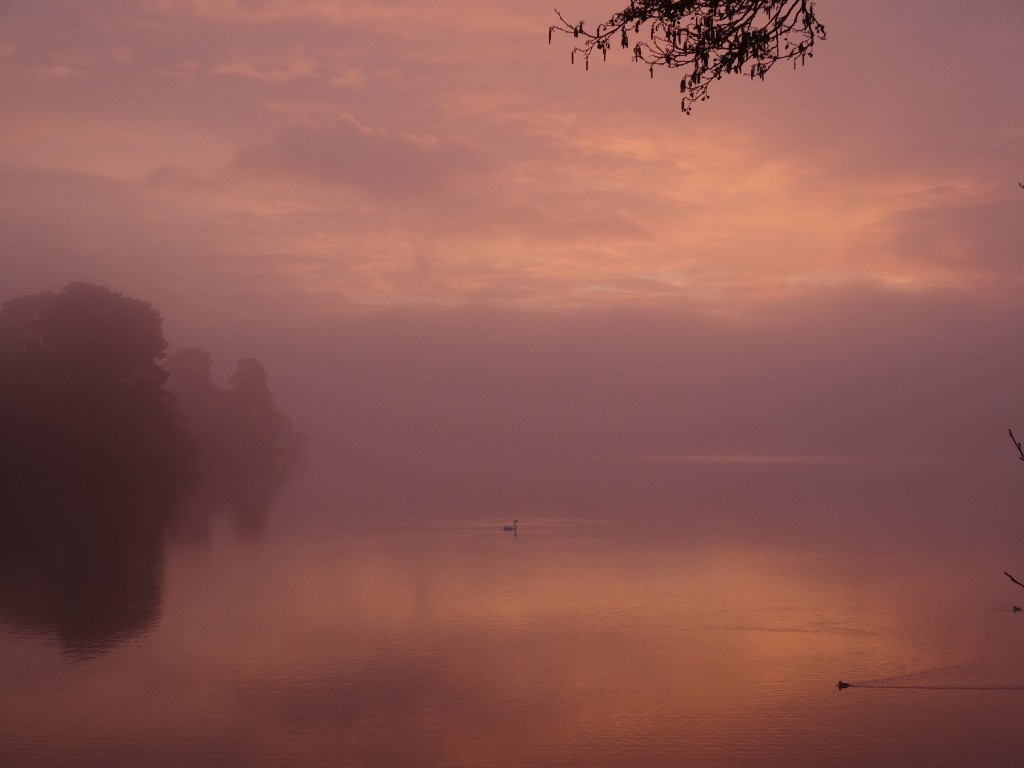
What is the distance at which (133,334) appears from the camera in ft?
204

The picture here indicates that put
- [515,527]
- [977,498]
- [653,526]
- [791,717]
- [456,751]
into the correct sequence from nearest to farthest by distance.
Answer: [456,751]
[791,717]
[515,527]
[653,526]
[977,498]

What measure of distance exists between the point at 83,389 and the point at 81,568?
25.7 metres

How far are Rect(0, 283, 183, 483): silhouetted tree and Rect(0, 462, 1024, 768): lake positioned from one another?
21117 millimetres

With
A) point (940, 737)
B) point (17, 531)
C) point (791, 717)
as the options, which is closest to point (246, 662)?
point (791, 717)

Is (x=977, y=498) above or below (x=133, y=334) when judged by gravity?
below

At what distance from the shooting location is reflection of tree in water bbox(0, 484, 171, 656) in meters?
26.3

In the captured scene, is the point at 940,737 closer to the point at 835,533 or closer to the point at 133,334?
the point at 835,533

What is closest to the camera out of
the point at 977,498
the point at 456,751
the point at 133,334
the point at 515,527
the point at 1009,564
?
the point at 456,751

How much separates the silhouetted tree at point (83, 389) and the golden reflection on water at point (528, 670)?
24.6 meters

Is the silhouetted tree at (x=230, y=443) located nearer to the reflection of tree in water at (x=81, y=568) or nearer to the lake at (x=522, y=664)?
the reflection of tree in water at (x=81, y=568)

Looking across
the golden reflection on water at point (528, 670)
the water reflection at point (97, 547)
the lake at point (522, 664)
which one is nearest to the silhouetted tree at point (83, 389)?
the water reflection at point (97, 547)

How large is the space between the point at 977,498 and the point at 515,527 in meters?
45.3

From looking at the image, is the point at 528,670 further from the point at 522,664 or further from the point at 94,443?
the point at 94,443

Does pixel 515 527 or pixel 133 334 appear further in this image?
pixel 133 334
